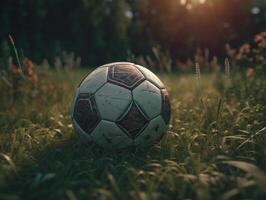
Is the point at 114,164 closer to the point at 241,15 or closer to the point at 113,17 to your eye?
the point at 113,17

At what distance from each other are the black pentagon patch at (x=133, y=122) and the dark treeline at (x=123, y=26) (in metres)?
6.04

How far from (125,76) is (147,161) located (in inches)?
33.0

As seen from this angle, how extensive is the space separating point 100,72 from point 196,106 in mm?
2235

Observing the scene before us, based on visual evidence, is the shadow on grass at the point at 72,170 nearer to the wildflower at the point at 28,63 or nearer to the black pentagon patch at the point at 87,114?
the black pentagon patch at the point at 87,114

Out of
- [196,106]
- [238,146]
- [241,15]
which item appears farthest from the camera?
[241,15]

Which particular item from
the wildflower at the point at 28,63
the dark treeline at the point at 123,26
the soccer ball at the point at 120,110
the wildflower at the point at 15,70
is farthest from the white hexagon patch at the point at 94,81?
the dark treeline at the point at 123,26

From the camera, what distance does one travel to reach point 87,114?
3246mm

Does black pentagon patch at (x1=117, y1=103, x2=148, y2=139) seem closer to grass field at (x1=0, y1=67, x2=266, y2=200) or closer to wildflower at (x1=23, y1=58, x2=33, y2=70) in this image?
grass field at (x1=0, y1=67, x2=266, y2=200)

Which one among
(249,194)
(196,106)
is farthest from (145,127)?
(196,106)

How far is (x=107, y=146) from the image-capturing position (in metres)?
3.28

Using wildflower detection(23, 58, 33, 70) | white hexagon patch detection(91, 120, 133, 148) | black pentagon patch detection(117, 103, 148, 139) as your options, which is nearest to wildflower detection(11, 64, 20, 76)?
wildflower detection(23, 58, 33, 70)

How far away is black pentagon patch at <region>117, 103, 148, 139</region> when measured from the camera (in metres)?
3.17

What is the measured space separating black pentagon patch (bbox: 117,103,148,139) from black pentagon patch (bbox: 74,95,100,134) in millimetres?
243

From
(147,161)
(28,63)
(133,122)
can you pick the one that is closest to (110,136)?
(133,122)
